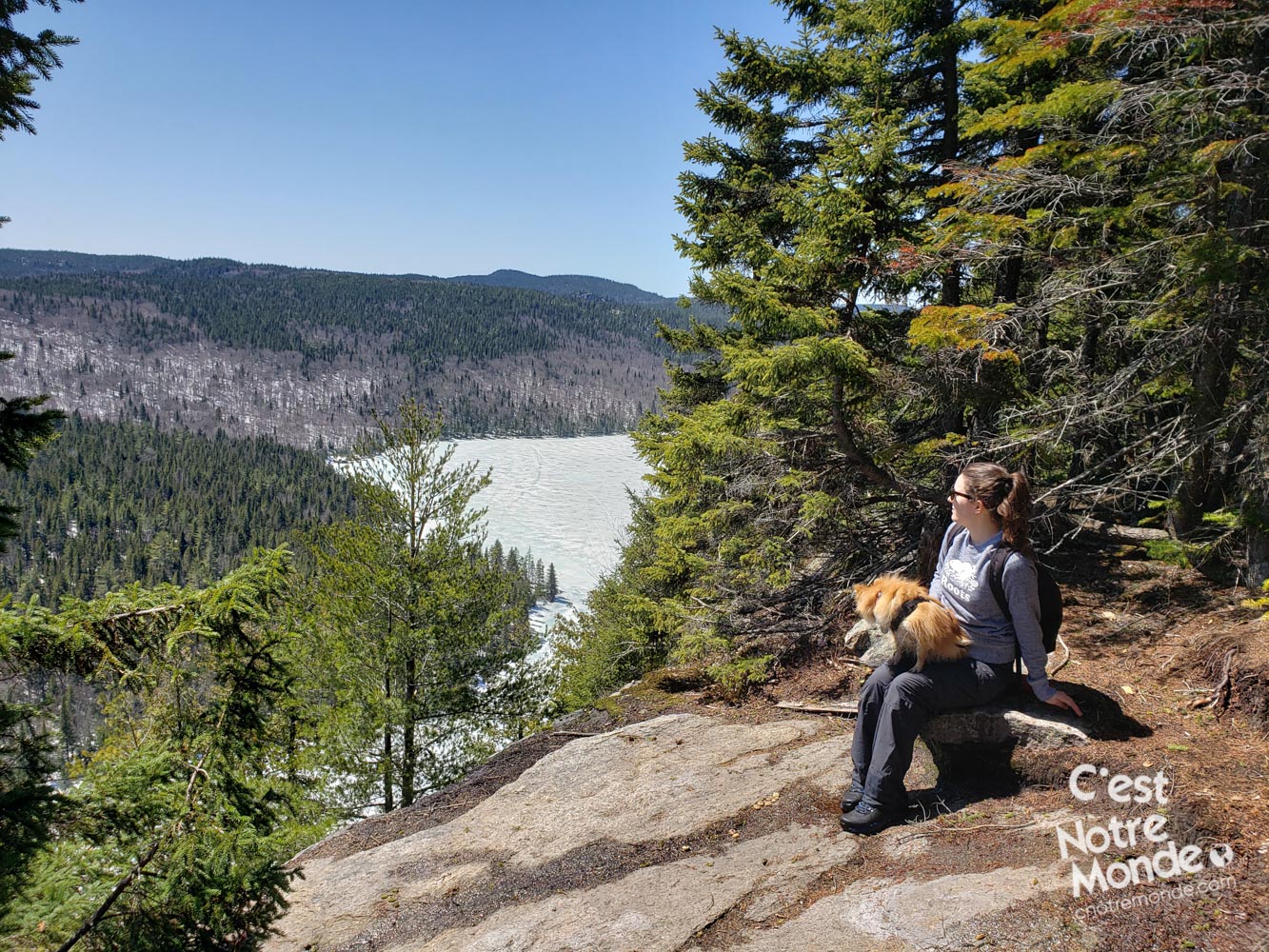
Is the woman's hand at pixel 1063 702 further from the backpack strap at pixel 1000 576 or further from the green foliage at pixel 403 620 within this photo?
the green foliage at pixel 403 620

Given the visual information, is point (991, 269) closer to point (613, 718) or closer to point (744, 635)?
point (744, 635)

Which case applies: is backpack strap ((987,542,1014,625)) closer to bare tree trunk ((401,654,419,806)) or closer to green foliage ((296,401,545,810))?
green foliage ((296,401,545,810))

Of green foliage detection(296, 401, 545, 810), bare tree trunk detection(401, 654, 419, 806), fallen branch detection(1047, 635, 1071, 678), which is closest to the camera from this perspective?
fallen branch detection(1047, 635, 1071, 678)

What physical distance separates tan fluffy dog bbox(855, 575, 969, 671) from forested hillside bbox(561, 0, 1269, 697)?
272cm

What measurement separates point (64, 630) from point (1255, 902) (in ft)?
16.7

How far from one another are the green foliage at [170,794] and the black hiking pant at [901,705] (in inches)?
122

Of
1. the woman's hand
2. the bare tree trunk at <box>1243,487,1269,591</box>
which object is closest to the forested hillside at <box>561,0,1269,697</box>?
the bare tree trunk at <box>1243,487,1269,591</box>

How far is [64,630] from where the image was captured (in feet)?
10.3

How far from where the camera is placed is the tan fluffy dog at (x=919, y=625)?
13.2 feet

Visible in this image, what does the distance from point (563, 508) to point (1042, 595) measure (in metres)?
147

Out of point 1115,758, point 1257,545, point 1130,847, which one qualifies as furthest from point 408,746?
point 1257,545

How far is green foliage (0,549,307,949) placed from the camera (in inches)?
110

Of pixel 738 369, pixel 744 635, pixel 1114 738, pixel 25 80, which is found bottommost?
pixel 744 635

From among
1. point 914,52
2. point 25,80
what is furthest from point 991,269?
point 25,80
